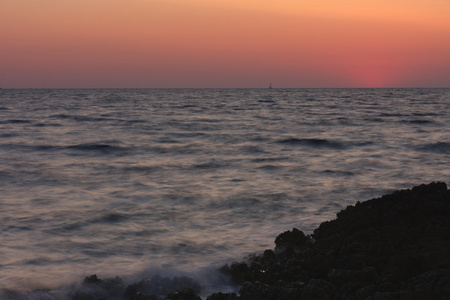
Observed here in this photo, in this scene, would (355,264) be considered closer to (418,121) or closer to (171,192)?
(171,192)

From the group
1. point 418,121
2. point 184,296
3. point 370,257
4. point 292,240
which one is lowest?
point 184,296

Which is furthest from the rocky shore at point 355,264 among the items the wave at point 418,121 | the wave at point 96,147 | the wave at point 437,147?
the wave at point 418,121

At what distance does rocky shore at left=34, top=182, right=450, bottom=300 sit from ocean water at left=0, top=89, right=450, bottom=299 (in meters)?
0.45

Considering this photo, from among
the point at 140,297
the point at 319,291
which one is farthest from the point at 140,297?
the point at 319,291

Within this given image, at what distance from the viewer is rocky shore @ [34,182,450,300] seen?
17.3 ft

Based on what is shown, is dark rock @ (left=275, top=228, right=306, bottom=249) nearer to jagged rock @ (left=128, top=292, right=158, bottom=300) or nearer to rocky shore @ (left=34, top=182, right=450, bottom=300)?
rocky shore @ (left=34, top=182, right=450, bottom=300)

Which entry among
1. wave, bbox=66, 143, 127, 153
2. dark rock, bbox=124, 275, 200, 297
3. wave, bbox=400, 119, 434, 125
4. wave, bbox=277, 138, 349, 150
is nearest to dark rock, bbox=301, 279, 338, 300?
dark rock, bbox=124, 275, 200, 297

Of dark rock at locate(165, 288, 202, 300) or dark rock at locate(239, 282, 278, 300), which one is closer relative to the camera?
dark rock at locate(239, 282, 278, 300)

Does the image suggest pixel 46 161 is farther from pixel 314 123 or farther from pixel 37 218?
pixel 314 123

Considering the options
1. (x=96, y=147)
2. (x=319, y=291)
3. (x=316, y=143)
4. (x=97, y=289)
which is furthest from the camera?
(x=316, y=143)

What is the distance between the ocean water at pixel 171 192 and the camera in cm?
777

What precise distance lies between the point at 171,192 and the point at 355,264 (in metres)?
7.40

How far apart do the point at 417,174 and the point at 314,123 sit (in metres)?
20.4

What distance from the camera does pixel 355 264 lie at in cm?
593
